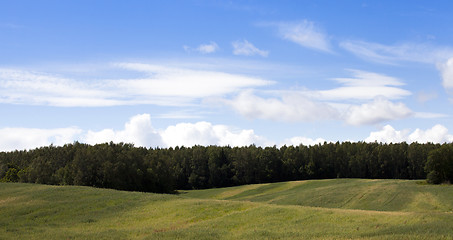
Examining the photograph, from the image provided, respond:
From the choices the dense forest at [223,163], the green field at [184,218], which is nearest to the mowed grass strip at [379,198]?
the green field at [184,218]

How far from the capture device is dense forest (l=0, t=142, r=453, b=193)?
11931 centimetres

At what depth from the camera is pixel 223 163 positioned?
551ft

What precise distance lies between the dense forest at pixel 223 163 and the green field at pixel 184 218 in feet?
165

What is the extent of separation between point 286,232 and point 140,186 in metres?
91.2

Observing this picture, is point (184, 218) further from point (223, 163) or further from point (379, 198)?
point (223, 163)

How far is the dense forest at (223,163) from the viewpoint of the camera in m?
119

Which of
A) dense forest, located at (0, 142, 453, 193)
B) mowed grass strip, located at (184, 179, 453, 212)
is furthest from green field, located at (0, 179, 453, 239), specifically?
dense forest, located at (0, 142, 453, 193)

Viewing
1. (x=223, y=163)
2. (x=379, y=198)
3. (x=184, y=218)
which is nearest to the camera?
(x=184, y=218)

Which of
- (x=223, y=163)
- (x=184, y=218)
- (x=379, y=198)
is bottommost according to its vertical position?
(x=379, y=198)

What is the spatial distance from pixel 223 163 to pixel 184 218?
126329mm

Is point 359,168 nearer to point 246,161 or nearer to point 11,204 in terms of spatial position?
point 246,161

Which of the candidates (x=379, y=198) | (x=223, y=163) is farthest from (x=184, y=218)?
(x=223, y=163)

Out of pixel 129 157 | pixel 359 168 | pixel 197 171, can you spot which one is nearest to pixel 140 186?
pixel 129 157

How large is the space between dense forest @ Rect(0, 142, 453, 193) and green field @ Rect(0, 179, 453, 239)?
50.3 m
